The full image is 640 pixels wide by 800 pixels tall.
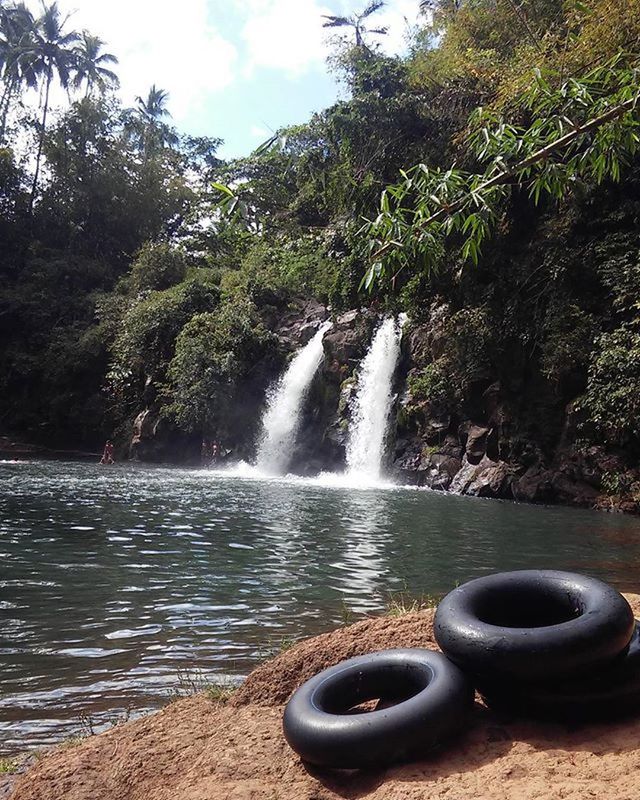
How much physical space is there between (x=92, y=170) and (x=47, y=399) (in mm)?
16100

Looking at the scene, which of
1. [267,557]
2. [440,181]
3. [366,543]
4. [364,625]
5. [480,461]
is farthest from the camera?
[480,461]

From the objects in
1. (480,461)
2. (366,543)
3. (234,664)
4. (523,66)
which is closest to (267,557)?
(366,543)

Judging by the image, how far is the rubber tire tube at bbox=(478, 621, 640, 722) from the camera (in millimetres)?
2830

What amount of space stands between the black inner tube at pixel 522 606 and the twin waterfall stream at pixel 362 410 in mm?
18318

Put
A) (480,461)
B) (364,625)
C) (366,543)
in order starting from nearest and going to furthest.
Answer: (364,625), (366,543), (480,461)

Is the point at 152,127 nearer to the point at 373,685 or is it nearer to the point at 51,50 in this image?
the point at 51,50

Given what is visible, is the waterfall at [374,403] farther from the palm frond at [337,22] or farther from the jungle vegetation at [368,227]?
the palm frond at [337,22]

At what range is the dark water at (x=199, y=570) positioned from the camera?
15.0 feet

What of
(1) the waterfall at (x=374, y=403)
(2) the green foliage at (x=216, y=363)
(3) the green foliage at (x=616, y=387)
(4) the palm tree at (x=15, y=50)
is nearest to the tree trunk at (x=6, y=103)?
(4) the palm tree at (x=15, y=50)

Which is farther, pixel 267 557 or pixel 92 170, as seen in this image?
pixel 92 170

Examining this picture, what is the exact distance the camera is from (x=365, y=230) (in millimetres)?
2965

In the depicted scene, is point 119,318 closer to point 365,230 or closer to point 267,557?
point 267,557

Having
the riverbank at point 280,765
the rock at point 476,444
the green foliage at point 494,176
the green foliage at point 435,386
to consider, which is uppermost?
the green foliage at point 435,386

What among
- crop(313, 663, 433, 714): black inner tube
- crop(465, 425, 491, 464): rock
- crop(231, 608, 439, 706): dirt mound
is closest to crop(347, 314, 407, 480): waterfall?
crop(465, 425, 491, 464): rock
